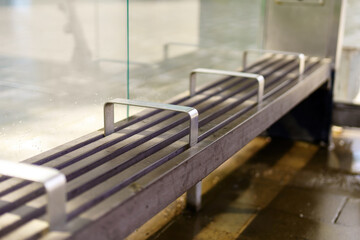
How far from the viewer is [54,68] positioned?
262 centimetres

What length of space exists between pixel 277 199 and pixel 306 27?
178 cm

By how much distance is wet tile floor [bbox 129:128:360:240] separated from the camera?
11.5ft

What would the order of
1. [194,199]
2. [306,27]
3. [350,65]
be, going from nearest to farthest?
[194,199]
[306,27]
[350,65]

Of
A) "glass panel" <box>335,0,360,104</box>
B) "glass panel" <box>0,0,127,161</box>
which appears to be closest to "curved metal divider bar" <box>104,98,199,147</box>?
"glass panel" <box>0,0,127,161</box>

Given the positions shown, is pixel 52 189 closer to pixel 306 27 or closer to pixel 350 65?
pixel 306 27

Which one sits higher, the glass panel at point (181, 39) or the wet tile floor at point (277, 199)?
the glass panel at point (181, 39)

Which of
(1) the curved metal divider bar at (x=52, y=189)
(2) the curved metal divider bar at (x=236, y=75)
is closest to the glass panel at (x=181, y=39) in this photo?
(2) the curved metal divider bar at (x=236, y=75)

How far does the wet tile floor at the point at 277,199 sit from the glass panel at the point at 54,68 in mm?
1006

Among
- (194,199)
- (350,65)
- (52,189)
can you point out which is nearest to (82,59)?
(52,189)

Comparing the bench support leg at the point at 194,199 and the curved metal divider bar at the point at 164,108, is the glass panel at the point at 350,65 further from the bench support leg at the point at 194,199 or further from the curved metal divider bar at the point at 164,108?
the curved metal divider bar at the point at 164,108

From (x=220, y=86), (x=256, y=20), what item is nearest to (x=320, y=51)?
(x=256, y=20)

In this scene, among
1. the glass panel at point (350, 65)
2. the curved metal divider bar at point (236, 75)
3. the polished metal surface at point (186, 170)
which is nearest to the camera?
the polished metal surface at point (186, 170)

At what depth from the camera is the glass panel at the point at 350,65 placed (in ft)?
17.1

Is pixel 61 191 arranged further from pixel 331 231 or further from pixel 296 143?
pixel 296 143
